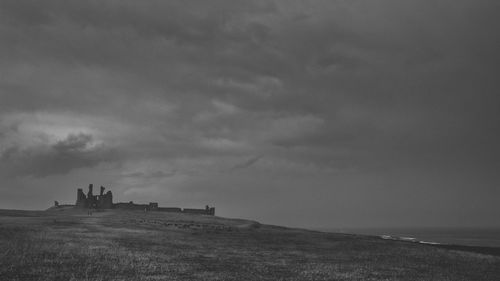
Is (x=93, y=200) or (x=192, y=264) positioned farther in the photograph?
(x=93, y=200)

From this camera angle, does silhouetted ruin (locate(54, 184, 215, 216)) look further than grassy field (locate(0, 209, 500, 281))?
Yes

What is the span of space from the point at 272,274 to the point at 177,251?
14.2 meters

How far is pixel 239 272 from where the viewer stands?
28562 mm

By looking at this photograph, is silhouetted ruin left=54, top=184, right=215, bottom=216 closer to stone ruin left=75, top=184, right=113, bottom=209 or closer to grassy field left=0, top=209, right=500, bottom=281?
stone ruin left=75, top=184, right=113, bottom=209

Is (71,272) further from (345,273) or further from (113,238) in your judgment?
(113,238)

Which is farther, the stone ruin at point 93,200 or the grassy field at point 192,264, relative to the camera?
the stone ruin at point 93,200

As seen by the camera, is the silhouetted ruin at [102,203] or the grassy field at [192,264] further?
the silhouetted ruin at [102,203]

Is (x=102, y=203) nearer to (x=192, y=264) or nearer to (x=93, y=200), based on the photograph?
(x=93, y=200)

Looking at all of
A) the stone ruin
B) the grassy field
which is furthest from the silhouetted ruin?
the grassy field

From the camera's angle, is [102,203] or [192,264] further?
[102,203]

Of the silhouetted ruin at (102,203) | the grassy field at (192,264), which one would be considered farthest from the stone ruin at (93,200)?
the grassy field at (192,264)

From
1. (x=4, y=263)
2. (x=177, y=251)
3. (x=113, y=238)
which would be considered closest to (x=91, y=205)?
(x=113, y=238)

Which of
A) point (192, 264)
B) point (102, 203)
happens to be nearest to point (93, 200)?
point (102, 203)

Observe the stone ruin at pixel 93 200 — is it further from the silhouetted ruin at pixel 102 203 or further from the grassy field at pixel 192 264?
the grassy field at pixel 192 264
